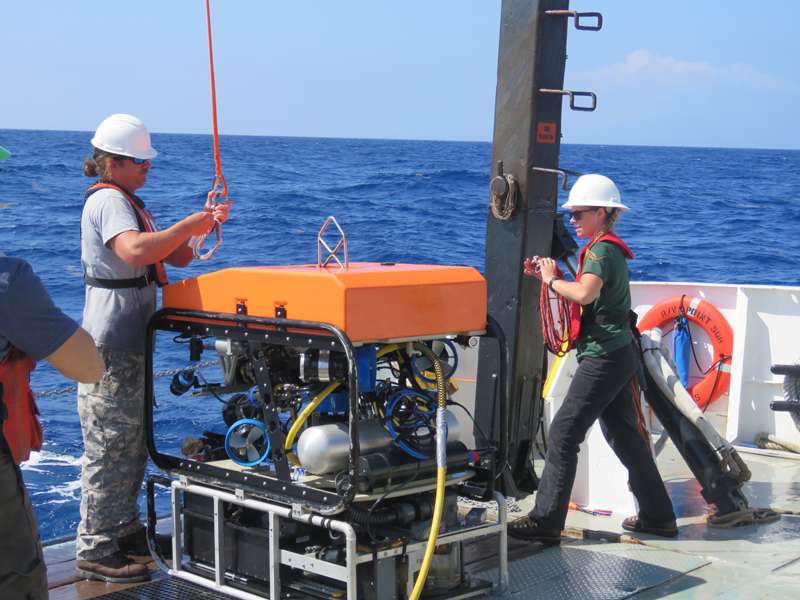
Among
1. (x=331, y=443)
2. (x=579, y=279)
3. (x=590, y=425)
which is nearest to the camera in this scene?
(x=331, y=443)

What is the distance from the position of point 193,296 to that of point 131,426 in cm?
67

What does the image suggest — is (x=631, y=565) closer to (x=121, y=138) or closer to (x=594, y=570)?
(x=594, y=570)

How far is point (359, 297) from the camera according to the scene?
9.90ft

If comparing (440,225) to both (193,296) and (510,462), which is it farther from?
(193,296)

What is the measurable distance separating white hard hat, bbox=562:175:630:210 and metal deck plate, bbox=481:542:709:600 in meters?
1.67

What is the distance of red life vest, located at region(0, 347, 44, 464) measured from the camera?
8.02 feet

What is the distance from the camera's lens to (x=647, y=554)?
4160 millimetres

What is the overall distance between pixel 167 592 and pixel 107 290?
4.17 feet

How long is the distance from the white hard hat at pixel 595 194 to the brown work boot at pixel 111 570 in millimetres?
2539

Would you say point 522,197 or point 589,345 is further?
point 522,197

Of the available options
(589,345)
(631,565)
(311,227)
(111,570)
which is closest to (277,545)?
(111,570)

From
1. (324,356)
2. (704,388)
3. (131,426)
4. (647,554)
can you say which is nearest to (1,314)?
(324,356)

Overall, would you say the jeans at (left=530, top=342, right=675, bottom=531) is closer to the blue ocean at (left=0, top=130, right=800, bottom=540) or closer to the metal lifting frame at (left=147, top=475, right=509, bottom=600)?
the metal lifting frame at (left=147, top=475, right=509, bottom=600)

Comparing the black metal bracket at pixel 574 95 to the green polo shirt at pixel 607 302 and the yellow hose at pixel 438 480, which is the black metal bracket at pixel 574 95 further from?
the yellow hose at pixel 438 480
